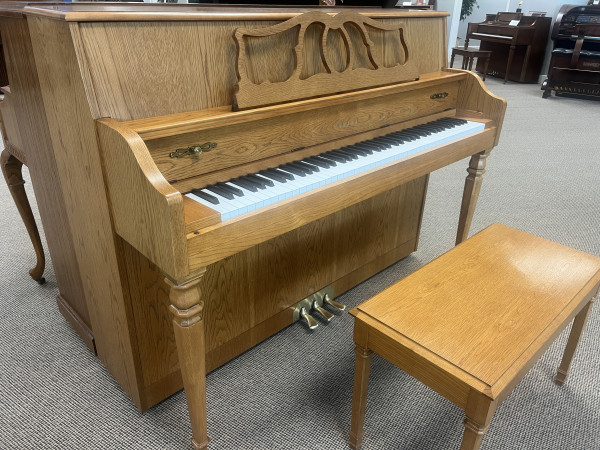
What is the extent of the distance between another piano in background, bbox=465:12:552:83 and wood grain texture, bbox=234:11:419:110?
5922 mm

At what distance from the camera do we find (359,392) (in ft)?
4.16

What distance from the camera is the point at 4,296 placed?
204 cm

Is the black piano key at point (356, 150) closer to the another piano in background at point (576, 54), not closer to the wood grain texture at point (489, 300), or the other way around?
the wood grain texture at point (489, 300)

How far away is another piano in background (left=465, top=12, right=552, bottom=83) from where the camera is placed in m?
6.59

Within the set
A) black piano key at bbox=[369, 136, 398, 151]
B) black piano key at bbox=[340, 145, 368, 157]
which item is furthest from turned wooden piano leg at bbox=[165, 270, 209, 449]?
black piano key at bbox=[369, 136, 398, 151]

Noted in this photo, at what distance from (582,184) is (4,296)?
3.69 meters

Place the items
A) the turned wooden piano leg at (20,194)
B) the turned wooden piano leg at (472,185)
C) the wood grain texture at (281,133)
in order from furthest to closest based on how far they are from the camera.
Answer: the turned wooden piano leg at (472,185), the turned wooden piano leg at (20,194), the wood grain texture at (281,133)

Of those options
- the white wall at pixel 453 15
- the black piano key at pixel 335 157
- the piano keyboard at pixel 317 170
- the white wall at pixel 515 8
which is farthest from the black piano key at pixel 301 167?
the white wall at pixel 515 8

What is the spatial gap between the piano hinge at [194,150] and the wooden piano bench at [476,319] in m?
0.57

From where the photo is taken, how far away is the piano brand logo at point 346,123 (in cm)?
157

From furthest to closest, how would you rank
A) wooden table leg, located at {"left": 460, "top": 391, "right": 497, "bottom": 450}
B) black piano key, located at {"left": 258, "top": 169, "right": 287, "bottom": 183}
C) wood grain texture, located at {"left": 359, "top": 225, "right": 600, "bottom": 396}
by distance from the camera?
black piano key, located at {"left": 258, "top": 169, "right": 287, "bottom": 183}, wood grain texture, located at {"left": 359, "top": 225, "right": 600, "bottom": 396}, wooden table leg, located at {"left": 460, "top": 391, "right": 497, "bottom": 450}

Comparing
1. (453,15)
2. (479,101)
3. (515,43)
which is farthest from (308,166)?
(515,43)

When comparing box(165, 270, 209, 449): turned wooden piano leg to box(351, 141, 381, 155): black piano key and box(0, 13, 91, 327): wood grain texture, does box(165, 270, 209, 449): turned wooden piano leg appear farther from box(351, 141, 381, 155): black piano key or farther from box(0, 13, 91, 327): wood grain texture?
box(351, 141, 381, 155): black piano key

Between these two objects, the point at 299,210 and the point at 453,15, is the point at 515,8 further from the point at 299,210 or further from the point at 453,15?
the point at 299,210
